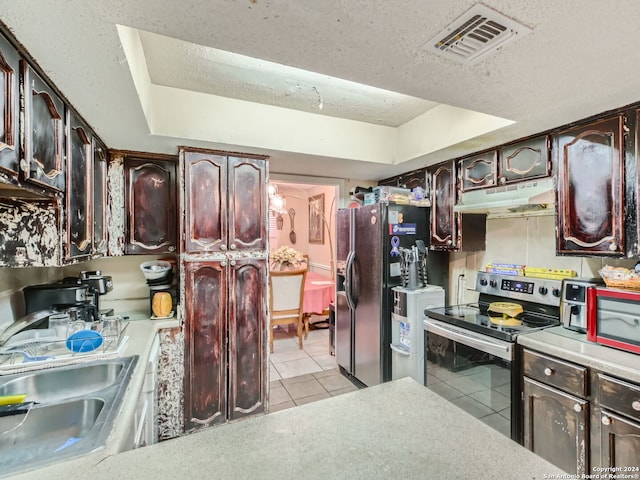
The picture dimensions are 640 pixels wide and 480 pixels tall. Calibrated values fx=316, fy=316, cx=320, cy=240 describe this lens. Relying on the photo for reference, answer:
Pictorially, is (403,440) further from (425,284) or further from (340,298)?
(340,298)

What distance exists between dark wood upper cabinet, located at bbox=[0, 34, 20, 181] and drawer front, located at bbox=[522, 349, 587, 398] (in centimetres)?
242

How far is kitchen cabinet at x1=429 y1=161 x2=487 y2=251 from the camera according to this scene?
102 inches

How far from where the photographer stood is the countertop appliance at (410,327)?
2553mm

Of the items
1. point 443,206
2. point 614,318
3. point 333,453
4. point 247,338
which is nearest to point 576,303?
point 614,318

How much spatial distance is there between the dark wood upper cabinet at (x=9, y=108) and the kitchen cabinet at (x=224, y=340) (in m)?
1.38

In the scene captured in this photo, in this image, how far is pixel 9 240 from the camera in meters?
1.29

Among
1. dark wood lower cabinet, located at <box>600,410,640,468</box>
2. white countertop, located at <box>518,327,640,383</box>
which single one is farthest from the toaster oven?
dark wood lower cabinet, located at <box>600,410,640,468</box>

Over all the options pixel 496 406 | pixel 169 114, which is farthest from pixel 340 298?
pixel 169 114

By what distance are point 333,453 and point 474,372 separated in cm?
164

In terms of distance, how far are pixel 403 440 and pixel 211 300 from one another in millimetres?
1875

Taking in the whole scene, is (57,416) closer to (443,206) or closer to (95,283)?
(95,283)

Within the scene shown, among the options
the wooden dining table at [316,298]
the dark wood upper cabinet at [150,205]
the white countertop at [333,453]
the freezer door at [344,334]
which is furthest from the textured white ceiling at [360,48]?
the wooden dining table at [316,298]

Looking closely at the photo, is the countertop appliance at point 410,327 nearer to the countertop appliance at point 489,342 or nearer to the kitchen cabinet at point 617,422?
the countertop appliance at point 489,342

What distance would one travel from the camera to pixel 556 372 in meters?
1.63
